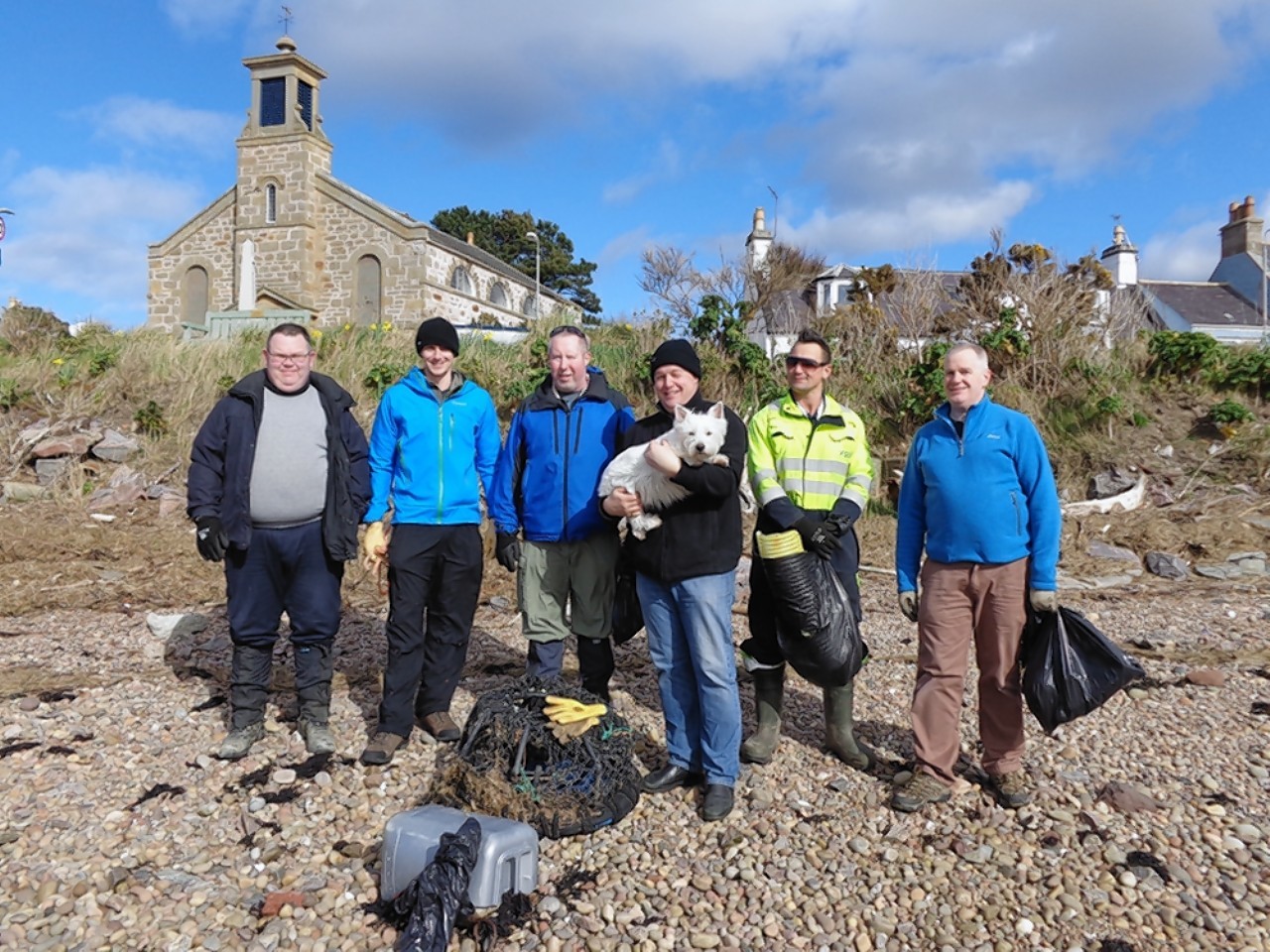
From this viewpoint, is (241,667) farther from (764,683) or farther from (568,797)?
(764,683)

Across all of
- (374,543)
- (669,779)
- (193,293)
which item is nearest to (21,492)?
(374,543)

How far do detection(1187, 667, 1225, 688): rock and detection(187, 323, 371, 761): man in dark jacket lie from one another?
16.1ft

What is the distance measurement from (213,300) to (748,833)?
115 ft

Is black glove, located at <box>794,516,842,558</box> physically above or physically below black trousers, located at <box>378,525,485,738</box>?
above

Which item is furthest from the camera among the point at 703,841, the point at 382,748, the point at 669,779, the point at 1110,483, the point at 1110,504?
the point at 1110,483

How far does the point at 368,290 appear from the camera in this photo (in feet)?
105

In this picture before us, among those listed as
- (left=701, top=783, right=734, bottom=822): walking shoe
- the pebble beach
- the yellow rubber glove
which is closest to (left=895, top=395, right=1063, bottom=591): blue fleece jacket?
the pebble beach

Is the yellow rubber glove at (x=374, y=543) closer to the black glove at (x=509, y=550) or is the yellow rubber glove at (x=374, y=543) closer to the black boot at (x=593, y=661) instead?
the black glove at (x=509, y=550)

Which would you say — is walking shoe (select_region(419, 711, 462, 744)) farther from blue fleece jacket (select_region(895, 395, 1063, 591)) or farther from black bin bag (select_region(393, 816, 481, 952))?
blue fleece jacket (select_region(895, 395, 1063, 591))

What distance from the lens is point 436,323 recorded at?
427cm

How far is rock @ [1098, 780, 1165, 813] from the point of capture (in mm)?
3605

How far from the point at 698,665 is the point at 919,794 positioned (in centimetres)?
110

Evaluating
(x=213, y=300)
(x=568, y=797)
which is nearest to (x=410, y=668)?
(x=568, y=797)

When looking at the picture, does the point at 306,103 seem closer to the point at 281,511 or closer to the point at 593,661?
the point at 281,511
